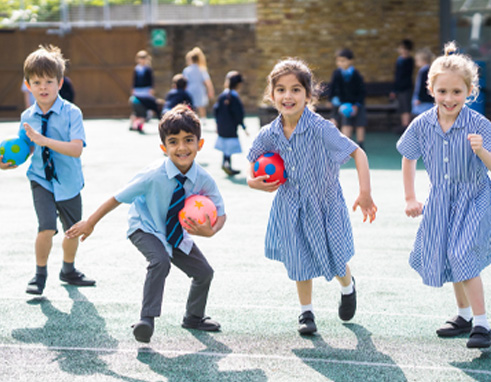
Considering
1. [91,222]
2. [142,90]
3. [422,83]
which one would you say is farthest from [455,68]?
[142,90]

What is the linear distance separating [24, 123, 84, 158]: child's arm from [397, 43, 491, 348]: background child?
238 cm

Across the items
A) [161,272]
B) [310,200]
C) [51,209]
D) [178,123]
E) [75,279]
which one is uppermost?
[178,123]

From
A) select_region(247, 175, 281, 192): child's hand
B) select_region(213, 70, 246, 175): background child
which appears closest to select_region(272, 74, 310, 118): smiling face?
select_region(247, 175, 281, 192): child's hand

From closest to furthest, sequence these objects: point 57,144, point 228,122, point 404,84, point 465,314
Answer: point 465,314, point 57,144, point 228,122, point 404,84

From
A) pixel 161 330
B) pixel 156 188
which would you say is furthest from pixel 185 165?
pixel 161 330

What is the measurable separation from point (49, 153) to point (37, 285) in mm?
976

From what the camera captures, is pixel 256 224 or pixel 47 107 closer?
pixel 47 107

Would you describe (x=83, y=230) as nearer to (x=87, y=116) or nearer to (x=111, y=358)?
(x=111, y=358)

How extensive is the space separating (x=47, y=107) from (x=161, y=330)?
194cm

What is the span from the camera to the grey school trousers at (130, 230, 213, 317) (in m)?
4.54

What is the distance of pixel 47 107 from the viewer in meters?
5.74

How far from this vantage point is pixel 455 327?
4.80m

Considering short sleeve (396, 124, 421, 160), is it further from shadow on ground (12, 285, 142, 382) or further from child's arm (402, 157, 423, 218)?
shadow on ground (12, 285, 142, 382)

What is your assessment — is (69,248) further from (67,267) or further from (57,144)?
(57,144)
